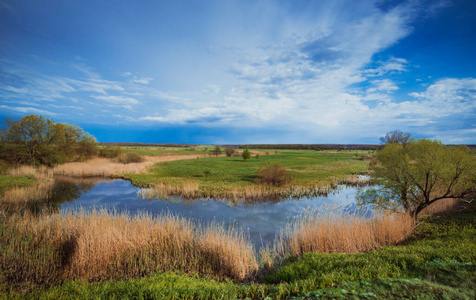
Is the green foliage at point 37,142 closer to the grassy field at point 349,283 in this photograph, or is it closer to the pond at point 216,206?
the pond at point 216,206

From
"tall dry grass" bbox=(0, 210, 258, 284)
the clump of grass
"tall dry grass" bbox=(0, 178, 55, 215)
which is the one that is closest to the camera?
"tall dry grass" bbox=(0, 210, 258, 284)

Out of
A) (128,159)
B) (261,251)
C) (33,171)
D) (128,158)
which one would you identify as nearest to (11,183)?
(33,171)

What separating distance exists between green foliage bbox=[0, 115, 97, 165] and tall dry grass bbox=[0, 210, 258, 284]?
115 ft

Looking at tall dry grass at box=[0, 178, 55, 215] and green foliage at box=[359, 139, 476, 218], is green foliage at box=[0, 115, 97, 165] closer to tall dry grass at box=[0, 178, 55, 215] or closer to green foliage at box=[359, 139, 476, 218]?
tall dry grass at box=[0, 178, 55, 215]

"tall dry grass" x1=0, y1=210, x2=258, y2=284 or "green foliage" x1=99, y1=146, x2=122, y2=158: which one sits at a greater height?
"green foliage" x1=99, y1=146, x2=122, y2=158

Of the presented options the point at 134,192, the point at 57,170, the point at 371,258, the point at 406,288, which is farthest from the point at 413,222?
the point at 57,170

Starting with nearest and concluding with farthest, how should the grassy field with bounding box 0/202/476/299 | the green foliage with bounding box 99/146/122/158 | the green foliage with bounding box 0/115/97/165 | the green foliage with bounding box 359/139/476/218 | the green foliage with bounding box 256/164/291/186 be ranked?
the grassy field with bounding box 0/202/476/299
the green foliage with bounding box 359/139/476/218
the green foliage with bounding box 256/164/291/186
the green foliage with bounding box 0/115/97/165
the green foliage with bounding box 99/146/122/158

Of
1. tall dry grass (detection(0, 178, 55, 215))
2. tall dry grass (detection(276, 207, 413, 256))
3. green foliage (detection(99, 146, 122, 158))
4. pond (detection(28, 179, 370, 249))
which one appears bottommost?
pond (detection(28, 179, 370, 249))

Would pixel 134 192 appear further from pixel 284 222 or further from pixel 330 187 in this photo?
pixel 330 187

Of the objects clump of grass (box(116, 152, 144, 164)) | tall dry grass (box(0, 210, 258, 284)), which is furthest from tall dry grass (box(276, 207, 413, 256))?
clump of grass (box(116, 152, 144, 164))

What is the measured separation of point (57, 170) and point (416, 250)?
151ft

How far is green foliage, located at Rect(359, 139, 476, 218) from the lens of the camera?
11.5 metres

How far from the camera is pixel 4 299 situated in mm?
5477

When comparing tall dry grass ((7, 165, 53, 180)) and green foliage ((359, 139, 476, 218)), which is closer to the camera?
green foliage ((359, 139, 476, 218))
